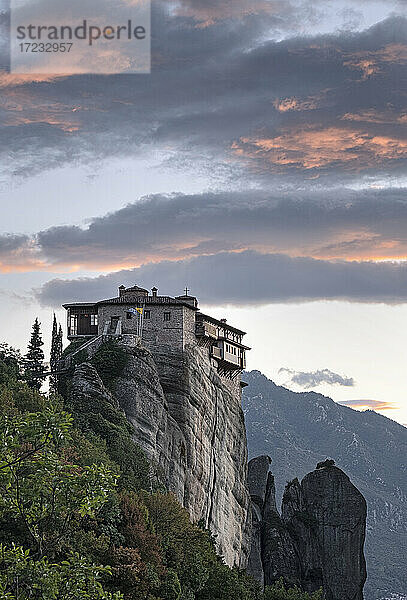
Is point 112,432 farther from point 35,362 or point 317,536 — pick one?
point 317,536

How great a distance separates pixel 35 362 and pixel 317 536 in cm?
5530

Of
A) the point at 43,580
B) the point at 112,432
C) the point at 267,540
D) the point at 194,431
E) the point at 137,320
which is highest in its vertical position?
the point at 137,320

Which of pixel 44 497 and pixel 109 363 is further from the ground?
pixel 109 363

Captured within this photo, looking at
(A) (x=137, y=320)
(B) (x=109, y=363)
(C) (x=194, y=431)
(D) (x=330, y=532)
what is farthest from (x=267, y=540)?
(B) (x=109, y=363)

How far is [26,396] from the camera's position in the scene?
5669 centimetres

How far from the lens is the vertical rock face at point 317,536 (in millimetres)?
111875

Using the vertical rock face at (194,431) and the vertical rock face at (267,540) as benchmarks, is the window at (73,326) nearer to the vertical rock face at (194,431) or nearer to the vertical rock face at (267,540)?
the vertical rock face at (194,431)

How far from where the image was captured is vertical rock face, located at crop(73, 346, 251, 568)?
234ft

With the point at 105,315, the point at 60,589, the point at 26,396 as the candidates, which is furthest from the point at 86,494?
the point at 105,315

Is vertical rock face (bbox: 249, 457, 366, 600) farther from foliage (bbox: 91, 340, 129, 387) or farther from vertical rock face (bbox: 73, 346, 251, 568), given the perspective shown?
foliage (bbox: 91, 340, 129, 387)

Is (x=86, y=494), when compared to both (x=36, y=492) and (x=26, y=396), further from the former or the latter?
(x=26, y=396)

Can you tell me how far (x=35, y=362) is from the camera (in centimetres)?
7919

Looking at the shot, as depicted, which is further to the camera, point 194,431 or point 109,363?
point 194,431

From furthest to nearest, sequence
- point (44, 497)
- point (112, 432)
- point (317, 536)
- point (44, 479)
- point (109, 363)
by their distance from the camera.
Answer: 1. point (317, 536)
2. point (109, 363)
3. point (112, 432)
4. point (44, 497)
5. point (44, 479)
